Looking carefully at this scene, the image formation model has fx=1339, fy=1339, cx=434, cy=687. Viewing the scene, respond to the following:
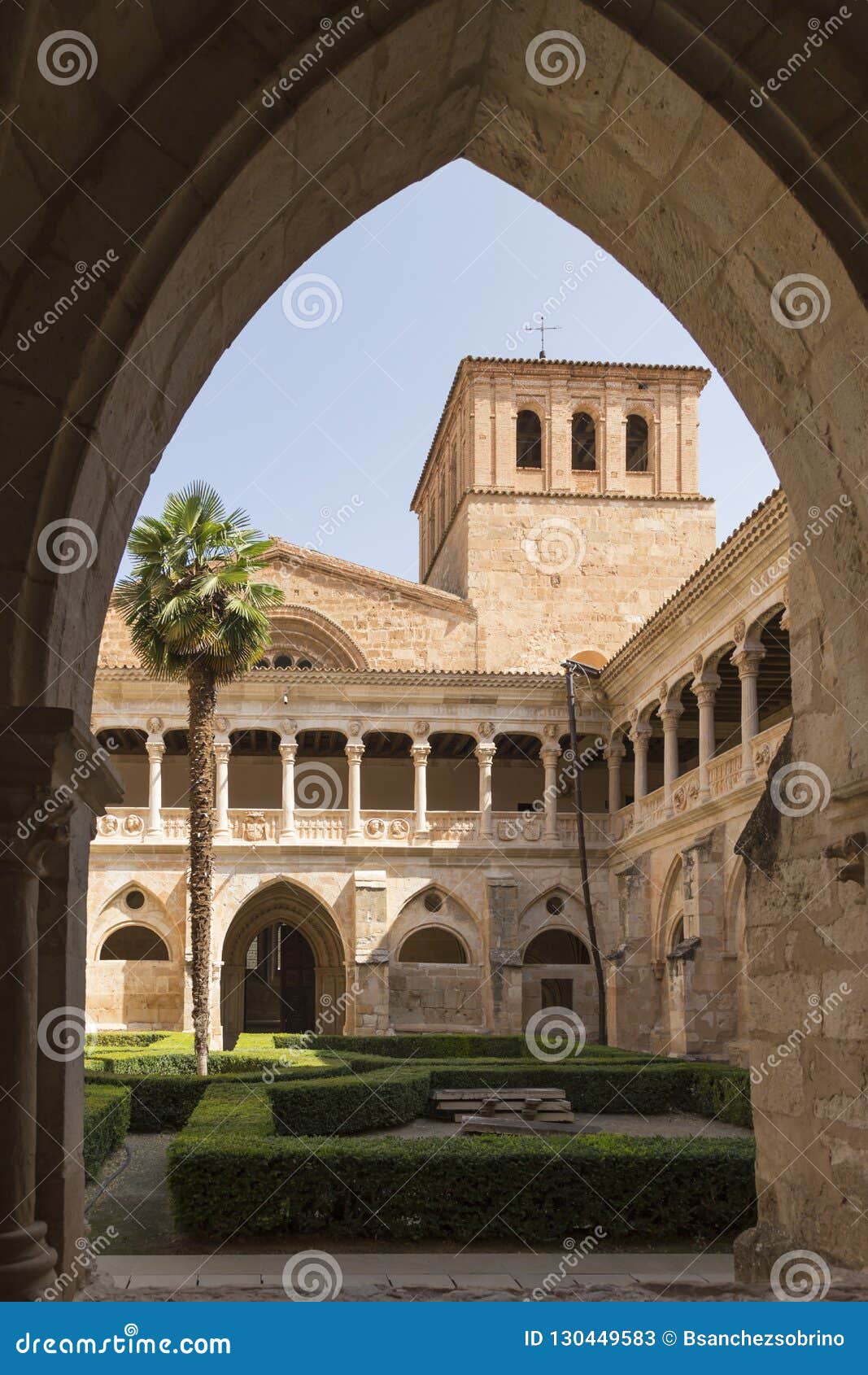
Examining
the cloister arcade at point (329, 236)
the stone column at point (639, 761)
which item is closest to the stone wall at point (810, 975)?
the cloister arcade at point (329, 236)

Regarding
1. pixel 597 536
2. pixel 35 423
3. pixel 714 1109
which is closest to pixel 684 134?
pixel 35 423

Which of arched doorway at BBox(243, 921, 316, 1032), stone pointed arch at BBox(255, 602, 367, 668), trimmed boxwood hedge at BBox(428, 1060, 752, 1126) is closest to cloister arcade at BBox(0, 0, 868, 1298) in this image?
trimmed boxwood hedge at BBox(428, 1060, 752, 1126)

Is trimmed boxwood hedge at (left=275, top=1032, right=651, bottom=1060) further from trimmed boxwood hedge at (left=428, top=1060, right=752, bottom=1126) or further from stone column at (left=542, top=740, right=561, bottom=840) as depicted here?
stone column at (left=542, top=740, right=561, bottom=840)

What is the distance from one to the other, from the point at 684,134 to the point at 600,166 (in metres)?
0.50

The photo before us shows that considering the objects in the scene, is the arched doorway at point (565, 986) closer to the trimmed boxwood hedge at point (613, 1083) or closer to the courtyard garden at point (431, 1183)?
the trimmed boxwood hedge at point (613, 1083)

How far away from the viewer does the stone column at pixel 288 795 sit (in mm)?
27234

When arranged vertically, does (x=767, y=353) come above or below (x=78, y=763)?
above

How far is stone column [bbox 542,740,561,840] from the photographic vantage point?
27.5 meters

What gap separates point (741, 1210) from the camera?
9.69 metres

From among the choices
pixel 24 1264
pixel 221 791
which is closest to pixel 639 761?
pixel 221 791

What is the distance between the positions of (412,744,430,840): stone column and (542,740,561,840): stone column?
8.00 feet

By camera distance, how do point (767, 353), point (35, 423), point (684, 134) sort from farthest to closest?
point (767, 353) < point (684, 134) < point (35, 423)

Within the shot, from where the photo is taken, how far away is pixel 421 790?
27.7 metres

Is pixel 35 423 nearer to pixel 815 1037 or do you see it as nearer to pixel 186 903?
pixel 815 1037
